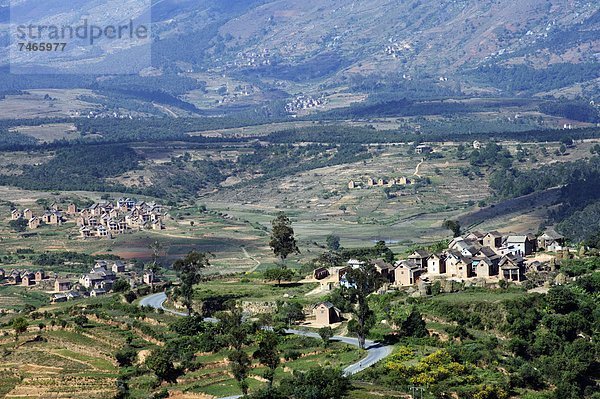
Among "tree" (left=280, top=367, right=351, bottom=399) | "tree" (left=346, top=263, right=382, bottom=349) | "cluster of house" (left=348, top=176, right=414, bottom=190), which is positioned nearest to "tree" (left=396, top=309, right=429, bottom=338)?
"tree" (left=346, top=263, right=382, bottom=349)

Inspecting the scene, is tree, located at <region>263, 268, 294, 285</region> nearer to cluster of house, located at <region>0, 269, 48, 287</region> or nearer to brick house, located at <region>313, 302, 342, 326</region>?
brick house, located at <region>313, 302, 342, 326</region>

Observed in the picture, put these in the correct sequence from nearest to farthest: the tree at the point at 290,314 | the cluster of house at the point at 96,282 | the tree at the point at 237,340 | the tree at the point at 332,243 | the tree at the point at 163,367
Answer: the tree at the point at 237,340 < the tree at the point at 163,367 < the tree at the point at 290,314 < the cluster of house at the point at 96,282 < the tree at the point at 332,243

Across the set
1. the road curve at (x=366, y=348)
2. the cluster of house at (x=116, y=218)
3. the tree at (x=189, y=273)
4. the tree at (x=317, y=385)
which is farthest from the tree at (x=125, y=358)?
the cluster of house at (x=116, y=218)

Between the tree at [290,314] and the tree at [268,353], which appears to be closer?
the tree at [268,353]

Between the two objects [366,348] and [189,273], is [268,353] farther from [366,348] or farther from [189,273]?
[189,273]

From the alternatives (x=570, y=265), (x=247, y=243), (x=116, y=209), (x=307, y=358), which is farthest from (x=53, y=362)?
(x=116, y=209)

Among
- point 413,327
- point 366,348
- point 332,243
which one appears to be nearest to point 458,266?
point 413,327

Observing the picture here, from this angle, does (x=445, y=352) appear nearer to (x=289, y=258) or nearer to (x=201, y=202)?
(x=289, y=258)

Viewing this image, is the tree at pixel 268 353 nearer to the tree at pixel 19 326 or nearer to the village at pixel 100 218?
the tree at pixel 19 326
